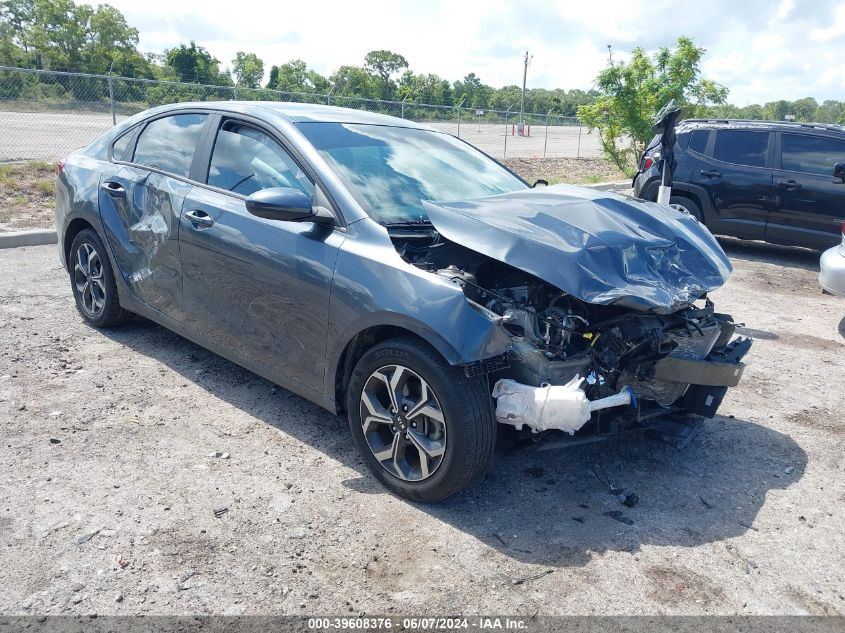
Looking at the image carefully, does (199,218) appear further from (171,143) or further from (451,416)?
(451,416)

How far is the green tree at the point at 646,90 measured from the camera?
15719 mm

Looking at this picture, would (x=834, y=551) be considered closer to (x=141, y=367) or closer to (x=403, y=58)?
(x=141, y=367)

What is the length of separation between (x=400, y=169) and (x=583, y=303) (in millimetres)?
1358

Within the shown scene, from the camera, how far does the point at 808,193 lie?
905 centimetres

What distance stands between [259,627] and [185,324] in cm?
244

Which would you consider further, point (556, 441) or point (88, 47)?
point (88, 47)

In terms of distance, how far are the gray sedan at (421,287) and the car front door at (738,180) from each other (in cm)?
585

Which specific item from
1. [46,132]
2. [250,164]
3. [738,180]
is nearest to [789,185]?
[738,180]

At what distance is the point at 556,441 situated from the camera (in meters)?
3.44

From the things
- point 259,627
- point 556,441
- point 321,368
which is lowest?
point 259,627

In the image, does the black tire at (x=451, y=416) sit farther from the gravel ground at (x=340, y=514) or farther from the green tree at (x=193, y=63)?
the green tree at (x=193, y=63)

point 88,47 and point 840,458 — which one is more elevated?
point 88,47

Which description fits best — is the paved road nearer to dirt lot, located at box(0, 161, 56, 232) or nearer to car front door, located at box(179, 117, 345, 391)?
dirt lot, located at box(0, 161, 56, 232)

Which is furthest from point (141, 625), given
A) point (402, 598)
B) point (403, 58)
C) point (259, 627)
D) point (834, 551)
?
point (403, 58)
